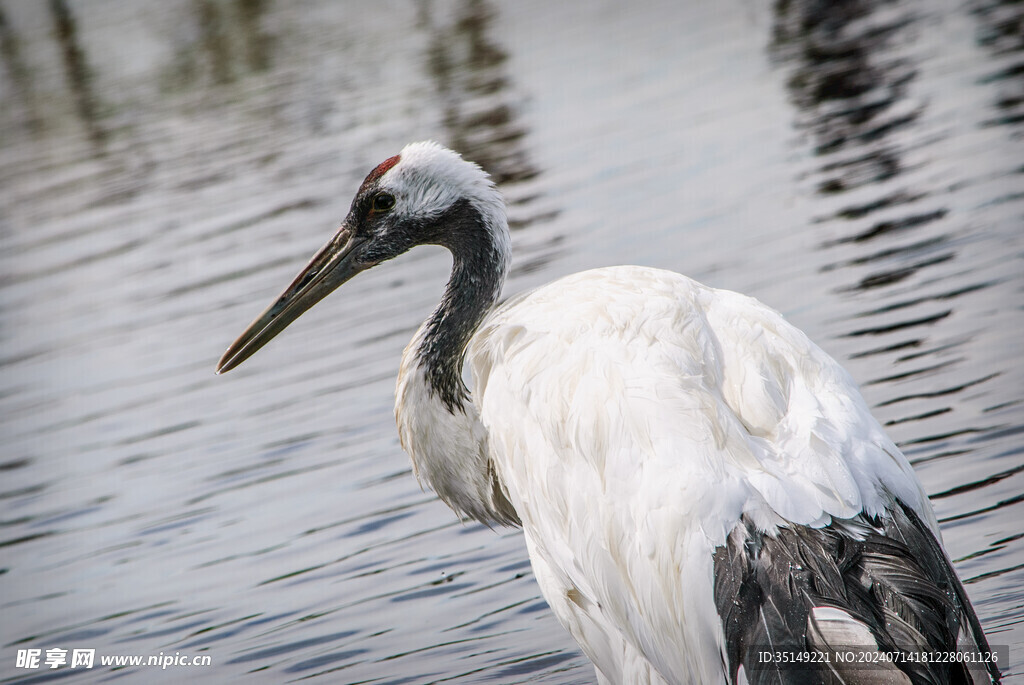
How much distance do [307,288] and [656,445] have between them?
1842mm

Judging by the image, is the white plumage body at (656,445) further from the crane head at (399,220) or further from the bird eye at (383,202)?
the bird eye at (383,202)

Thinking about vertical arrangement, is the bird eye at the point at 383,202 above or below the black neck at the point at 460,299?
above

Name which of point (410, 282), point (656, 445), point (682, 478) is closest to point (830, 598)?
point (682, 478)

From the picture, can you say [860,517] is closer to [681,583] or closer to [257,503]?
[681,583]

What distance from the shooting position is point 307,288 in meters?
4.49

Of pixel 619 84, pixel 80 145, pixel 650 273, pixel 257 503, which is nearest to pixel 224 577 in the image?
pixel 257 503

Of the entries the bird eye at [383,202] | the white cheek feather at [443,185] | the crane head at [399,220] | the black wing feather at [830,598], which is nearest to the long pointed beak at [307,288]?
the crane head at [399,220]

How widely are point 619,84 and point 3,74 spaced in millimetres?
11212

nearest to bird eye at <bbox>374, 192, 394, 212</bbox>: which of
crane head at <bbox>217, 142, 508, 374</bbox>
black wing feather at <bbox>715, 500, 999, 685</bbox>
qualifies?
crane head at <bbox>217, 142, 508, 374</bbox>

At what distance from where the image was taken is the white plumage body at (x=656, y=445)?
9.45ft

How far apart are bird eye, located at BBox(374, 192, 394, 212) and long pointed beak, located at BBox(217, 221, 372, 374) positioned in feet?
0.52

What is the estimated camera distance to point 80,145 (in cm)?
1502

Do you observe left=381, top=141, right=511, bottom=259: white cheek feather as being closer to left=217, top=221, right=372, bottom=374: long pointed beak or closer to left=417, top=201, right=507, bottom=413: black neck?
left=417, top=201, right=507, bottom=413: black neck

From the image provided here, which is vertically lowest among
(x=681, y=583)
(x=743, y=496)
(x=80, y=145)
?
(x=80, y=145)
